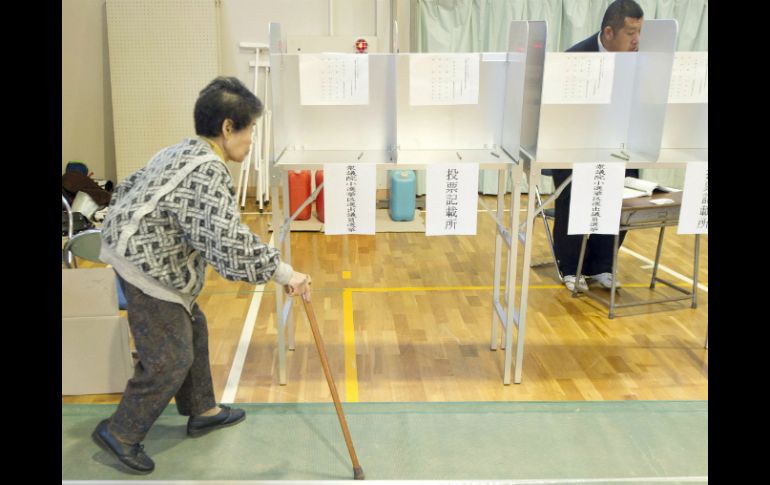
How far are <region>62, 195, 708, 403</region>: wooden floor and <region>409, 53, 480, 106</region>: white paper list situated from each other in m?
1.16

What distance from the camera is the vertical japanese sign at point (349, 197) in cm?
257

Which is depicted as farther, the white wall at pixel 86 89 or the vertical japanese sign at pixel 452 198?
the white wall at pixel 86 89

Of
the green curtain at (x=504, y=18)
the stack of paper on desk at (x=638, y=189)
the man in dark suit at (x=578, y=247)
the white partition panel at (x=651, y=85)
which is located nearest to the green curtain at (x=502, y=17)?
the green curtain at (x=504, y=18)

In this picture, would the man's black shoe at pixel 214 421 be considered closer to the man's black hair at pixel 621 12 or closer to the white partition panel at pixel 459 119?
the white partition panel at pixel 459 119

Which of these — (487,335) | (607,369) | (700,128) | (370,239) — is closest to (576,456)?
(607,369)

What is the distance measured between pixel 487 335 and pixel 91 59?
4.40 meters

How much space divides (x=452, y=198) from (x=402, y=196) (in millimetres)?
2814

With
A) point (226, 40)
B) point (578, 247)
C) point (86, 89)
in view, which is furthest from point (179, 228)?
point (86, 89)

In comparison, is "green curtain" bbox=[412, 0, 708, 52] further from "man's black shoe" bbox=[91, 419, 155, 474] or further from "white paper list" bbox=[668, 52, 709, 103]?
"man's black shoe" bbox=[91, 419, 155, 474]

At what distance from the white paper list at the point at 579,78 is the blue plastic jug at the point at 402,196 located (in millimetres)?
2548

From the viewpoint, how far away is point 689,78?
296 centimetres

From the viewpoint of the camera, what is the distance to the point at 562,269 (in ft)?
13.3

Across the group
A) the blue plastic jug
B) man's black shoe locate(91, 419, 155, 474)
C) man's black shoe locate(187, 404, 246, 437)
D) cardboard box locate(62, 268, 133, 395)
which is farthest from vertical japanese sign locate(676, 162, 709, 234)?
the blue plastic jug

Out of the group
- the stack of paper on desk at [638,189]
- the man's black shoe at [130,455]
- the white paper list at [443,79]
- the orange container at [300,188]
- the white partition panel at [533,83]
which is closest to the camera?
the man's black shoe at [130,455]
